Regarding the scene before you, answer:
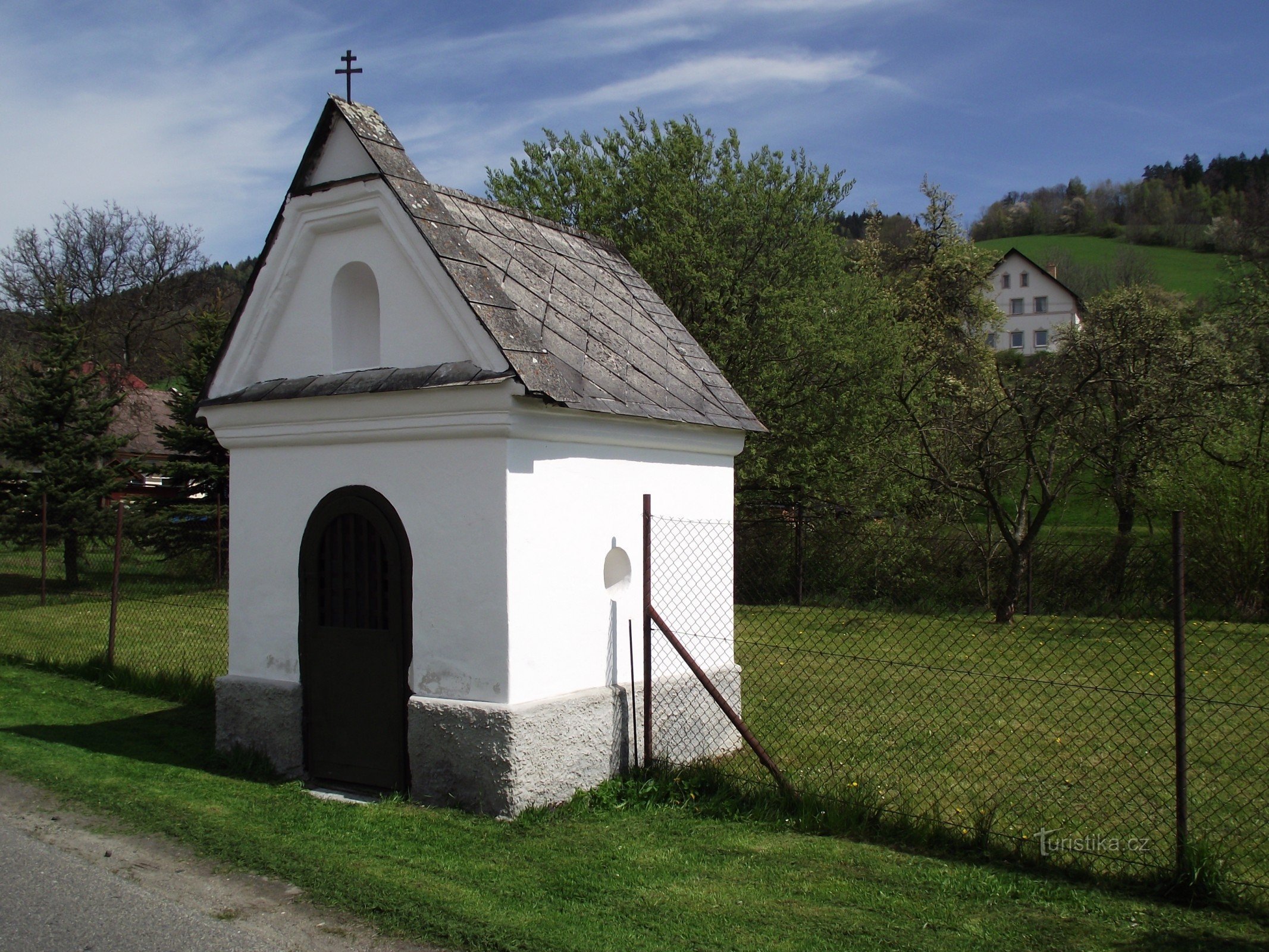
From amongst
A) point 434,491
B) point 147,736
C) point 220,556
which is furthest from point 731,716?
point 220,556

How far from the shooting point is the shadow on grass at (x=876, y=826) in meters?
4.61

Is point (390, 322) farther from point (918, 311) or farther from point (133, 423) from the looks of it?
point (133, 423)

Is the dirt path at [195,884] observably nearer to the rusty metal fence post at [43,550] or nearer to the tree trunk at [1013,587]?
the tree trunk at [1013,587]

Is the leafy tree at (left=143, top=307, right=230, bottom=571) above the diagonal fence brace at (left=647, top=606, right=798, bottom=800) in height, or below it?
above

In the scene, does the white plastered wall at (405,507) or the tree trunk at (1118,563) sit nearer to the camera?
the white plastered wall at (405,507)

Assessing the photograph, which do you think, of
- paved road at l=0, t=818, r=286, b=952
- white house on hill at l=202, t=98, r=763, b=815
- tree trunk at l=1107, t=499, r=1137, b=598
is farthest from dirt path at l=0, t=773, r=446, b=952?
tree trunk at l=1107, t=499, r=1137, b=598

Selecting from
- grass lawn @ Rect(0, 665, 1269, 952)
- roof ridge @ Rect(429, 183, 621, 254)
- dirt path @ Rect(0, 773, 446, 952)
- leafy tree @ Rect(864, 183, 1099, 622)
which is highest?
roof ridge @ Rect(429, 183, 621, 254)

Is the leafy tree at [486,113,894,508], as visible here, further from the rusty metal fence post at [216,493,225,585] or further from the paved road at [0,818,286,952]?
the paved road at [0,818,286,952]

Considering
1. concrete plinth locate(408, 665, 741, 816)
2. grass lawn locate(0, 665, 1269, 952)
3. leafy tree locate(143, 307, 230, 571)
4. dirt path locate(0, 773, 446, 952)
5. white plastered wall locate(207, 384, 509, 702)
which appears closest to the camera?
grass lawn locate(0, 665, 1269, 952)

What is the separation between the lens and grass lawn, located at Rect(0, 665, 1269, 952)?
172 inches

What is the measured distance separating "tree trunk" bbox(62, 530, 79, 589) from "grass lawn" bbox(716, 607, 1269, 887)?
15.3 meters

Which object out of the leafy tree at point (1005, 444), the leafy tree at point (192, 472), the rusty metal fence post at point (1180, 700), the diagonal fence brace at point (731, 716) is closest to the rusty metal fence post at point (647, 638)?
the diagonal fence brace at point (731, 716)

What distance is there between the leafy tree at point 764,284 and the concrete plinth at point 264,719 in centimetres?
1196

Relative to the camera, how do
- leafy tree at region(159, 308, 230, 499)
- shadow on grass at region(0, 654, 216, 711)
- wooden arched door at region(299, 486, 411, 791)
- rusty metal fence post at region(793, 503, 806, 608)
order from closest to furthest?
wooden arched door at region(299, 486, 411, 791) → shadow on grass at region(0, 654, 216, 711) → rusty metal fence post at region(793, 503, 806, 608) → leafy tree at region(159, 308, 230, 499)
